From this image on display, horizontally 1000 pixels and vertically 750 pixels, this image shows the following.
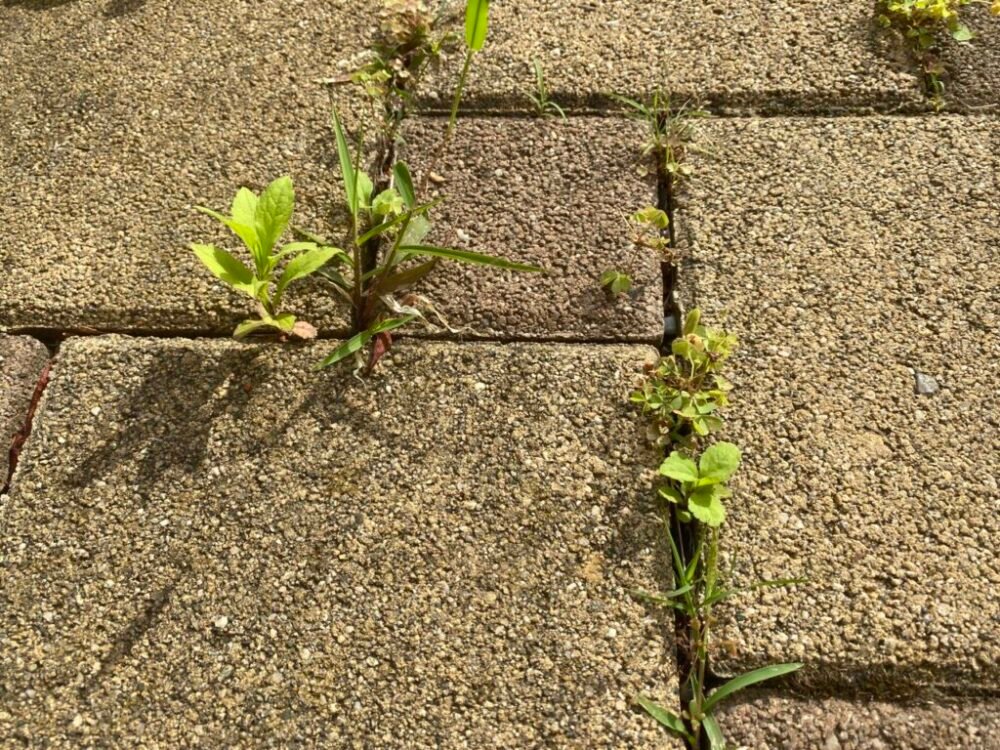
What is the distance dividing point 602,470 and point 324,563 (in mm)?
491

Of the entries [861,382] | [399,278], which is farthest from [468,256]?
[861,382]

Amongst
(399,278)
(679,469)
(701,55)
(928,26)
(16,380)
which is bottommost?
(16,380)

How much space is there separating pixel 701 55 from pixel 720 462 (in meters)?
1.01

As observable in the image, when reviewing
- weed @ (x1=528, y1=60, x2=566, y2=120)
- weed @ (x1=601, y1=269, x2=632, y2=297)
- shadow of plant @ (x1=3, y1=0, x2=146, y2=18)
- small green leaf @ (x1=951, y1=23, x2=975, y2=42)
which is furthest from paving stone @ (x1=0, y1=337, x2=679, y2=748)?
small green leaf @ (x1=951, y1=23, x2=975, y2=42)

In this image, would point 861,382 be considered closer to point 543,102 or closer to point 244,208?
point 543,102

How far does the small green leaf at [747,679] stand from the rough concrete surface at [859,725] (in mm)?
27

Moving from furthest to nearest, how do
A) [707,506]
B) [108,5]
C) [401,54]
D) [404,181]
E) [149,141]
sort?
[108,5] → [401,54] → [149,141] → [404,181] → [707,506]

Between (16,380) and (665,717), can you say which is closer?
(665,717)

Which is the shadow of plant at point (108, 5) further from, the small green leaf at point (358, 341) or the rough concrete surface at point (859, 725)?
the rough concrete surface at point (859, 725)

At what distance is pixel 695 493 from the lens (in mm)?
1362

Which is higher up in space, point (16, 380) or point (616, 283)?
point (616, 283)

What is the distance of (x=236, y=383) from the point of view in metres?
1.51

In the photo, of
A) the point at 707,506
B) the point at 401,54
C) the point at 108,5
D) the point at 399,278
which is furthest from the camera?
the point at 108,5

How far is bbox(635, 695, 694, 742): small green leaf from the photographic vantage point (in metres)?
1.23
